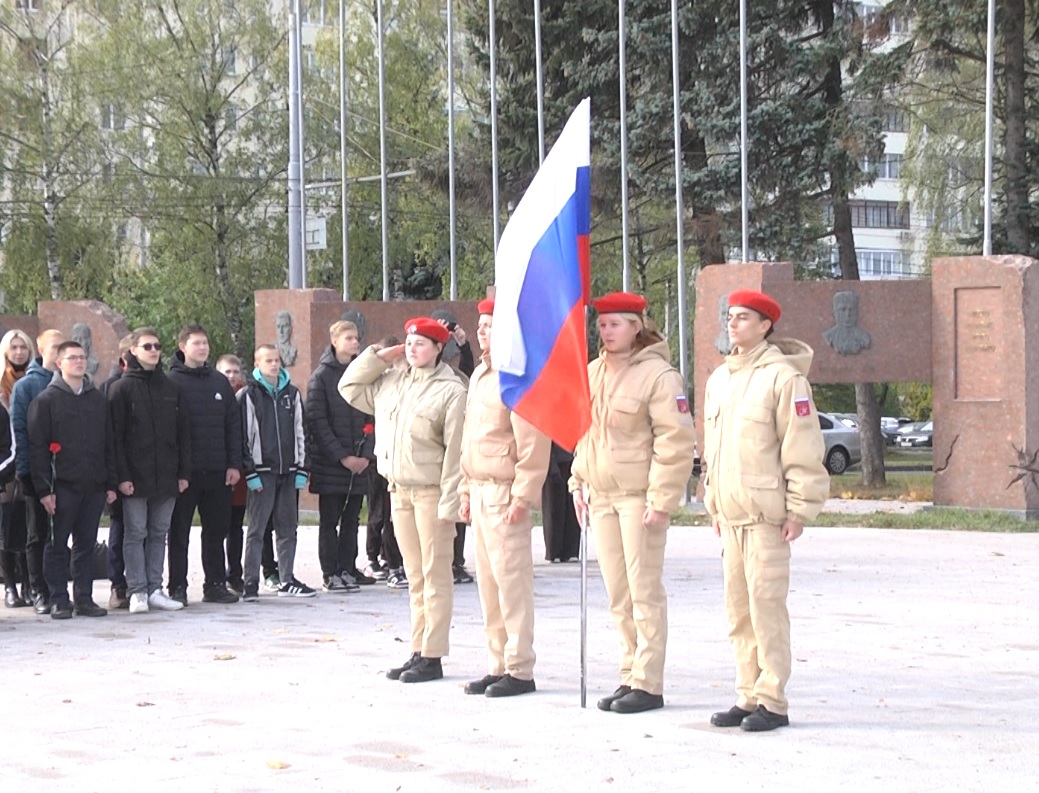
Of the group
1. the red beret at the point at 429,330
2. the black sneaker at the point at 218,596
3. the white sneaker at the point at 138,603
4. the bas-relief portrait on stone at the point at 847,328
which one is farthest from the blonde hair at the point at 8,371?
the bas-relief portrait on stone at the point at 847,328

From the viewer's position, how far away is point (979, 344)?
19.2m

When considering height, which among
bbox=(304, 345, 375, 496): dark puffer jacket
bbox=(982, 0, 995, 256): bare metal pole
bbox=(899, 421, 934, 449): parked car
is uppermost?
bbox=(982, 0, 995, 256): bare metal pole

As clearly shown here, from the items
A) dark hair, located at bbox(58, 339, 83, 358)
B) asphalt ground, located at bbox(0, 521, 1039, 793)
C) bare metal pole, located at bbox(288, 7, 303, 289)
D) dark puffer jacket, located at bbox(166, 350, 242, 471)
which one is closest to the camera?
asphalt ground, located at bbox(0, 521, 1039, 793)

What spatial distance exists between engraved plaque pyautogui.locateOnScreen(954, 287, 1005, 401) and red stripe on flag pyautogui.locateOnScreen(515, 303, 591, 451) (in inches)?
479

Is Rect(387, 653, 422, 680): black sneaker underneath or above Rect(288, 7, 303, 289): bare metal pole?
underneath

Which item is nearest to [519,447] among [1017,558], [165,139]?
[1017,558]

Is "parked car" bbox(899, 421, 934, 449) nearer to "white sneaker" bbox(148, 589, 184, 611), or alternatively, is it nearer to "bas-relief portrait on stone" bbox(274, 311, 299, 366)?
"bas-relief portrait on stone" bbox(274, 311, 299, 366)

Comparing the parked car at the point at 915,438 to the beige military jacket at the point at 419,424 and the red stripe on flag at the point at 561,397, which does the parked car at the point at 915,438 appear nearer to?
Answer: the beige military jacket at the point at 419,424

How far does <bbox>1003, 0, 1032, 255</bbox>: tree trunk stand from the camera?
79.6 feet

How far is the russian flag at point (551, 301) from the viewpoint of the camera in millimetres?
7867

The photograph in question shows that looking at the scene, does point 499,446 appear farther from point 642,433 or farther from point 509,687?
point 509,687

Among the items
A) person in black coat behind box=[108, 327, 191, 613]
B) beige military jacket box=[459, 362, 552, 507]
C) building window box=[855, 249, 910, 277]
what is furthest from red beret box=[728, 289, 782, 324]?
building window box=[855, 249, 910, 277]

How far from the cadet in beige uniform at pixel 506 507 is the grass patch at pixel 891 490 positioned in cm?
1400

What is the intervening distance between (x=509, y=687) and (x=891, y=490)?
18.1m
